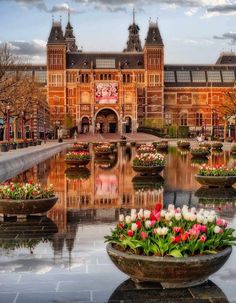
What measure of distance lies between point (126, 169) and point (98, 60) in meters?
82.6

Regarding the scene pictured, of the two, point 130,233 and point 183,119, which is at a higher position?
point 183,119

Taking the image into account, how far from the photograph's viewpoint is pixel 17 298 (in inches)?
254

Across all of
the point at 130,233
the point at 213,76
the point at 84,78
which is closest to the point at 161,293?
the point at 130,233

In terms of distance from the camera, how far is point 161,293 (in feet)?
21.5

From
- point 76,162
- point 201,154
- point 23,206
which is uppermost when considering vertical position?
point 23,206

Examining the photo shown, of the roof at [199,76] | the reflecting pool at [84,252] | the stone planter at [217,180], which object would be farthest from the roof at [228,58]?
the reflecting pool at [84,252]

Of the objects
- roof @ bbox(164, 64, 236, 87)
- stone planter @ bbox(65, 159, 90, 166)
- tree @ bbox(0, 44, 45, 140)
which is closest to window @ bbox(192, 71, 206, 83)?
roof @ bbox(164, 64, 236, 87)

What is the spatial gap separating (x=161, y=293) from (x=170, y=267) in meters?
0.30

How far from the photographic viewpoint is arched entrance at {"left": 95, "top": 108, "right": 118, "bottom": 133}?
4173 inches

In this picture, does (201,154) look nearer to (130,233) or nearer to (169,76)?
(130,233)

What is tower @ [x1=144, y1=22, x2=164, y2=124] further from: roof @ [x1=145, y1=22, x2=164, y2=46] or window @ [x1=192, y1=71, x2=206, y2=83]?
window @ [x1=192, y1=71, x2=206, y2=83]

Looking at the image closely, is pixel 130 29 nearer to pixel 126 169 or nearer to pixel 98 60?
pixel 98 60

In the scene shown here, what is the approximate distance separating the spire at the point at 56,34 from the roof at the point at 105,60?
329 centimetres

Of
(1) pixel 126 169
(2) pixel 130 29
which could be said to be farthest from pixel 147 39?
(1) pixel 126 169
